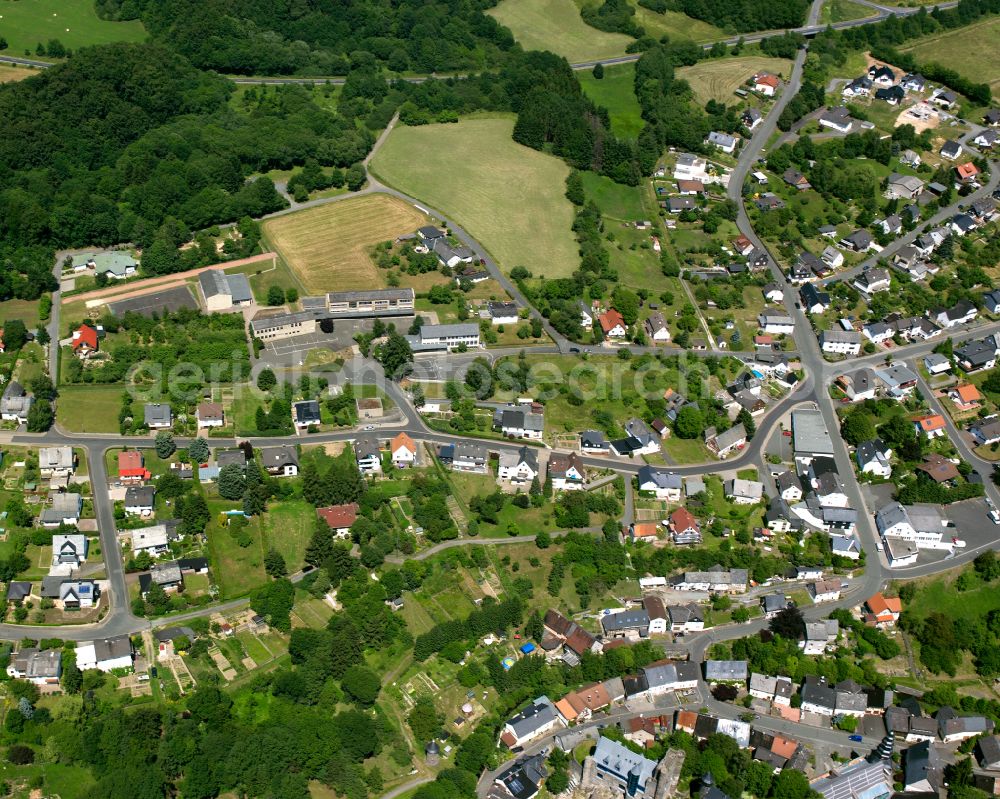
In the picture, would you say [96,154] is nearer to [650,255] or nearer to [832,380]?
[650,255]

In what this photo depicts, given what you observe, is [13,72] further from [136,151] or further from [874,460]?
[874,460]

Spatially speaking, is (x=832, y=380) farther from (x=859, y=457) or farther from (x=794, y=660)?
(x=794, y=660)

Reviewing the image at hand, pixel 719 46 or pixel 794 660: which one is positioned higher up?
pixel 719 46

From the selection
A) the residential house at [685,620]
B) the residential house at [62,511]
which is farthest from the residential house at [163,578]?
the residential house at [685,620]

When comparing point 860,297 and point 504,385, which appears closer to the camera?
point 504,385

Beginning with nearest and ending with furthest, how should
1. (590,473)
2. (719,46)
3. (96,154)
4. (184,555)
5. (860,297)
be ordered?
(184,555)
(590,473)
(860,297)
(96,154)
(719,46)

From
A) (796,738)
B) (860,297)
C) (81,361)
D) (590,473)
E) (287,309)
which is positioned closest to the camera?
(796,738)

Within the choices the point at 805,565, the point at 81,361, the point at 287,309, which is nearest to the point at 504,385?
the point at 287,309

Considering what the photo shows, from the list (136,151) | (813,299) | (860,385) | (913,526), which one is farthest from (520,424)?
(136,151)
